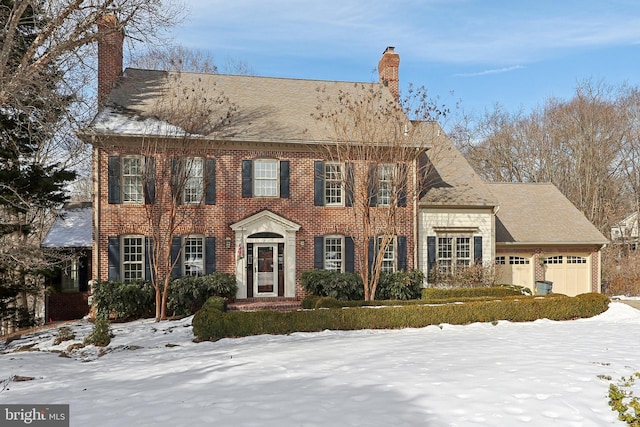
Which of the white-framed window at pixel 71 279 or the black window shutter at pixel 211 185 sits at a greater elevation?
the black window shutter at pixel 211 185

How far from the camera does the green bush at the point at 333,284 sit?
592 inches

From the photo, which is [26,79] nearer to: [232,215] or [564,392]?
[232,215]

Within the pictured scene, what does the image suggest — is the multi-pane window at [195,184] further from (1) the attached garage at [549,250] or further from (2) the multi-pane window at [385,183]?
(1) the attached garage at [549,250]

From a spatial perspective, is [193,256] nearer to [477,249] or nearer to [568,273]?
[477,249]

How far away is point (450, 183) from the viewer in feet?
58.7

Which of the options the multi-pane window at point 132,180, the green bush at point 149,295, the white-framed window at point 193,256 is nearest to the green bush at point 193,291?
the green bush at point 149,295

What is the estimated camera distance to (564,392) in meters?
5.54

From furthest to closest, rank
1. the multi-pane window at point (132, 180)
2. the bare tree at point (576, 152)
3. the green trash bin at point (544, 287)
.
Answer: the bare tree at point (576, 152) < the green trash bin at point (544, 287) < the multi-pane window at point (132, 180)

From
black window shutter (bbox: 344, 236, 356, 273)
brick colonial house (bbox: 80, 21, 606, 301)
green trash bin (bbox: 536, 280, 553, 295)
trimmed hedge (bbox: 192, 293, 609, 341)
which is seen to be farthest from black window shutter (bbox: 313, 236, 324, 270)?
green trash bin (bbox: 536, 280, 553, 295)

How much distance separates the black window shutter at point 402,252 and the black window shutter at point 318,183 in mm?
3215

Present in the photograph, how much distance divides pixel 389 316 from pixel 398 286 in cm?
445

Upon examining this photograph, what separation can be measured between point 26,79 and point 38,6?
8.58ft

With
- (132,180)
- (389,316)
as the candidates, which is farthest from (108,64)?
(389,316)

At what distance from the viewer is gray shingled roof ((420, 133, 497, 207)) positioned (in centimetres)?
1689
